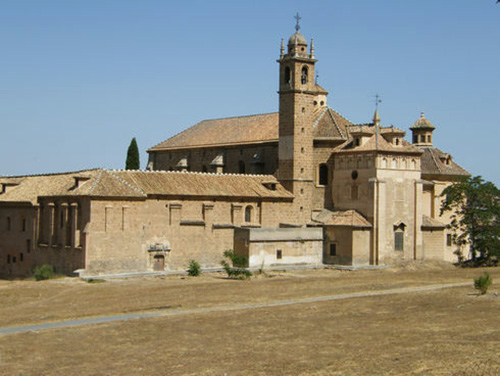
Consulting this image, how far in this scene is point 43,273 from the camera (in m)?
47.6

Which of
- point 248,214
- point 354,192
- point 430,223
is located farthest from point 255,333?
point 430,223

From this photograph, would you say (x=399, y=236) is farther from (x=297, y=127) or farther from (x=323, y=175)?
(x=297, y=127)

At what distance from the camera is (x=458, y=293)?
1431 inches

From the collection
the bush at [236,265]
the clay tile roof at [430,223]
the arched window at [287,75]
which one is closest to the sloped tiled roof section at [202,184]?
the bush at [236,265]

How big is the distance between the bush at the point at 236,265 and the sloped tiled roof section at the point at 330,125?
12.2 m

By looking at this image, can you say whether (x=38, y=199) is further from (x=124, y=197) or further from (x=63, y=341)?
(x=63, y=341)

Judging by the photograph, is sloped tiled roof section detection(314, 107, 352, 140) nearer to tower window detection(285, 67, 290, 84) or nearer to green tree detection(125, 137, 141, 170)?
tower window detection(285, 67, 290, 84)

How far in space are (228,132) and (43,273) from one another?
80.6ft

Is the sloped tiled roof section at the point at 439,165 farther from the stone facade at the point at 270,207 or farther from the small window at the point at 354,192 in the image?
the small window at the point at 354,192

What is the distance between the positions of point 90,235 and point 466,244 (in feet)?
97.5

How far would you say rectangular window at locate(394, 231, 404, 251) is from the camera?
54156 mm

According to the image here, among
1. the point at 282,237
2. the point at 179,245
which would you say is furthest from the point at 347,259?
the point at 179,245

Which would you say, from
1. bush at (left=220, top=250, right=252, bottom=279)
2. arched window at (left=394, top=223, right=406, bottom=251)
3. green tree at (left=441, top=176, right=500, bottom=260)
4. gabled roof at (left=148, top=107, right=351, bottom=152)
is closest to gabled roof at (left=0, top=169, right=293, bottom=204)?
bush at (left=220, top=250, right=252, bottom=279)

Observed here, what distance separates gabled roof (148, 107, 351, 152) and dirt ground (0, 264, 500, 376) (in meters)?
19.4
